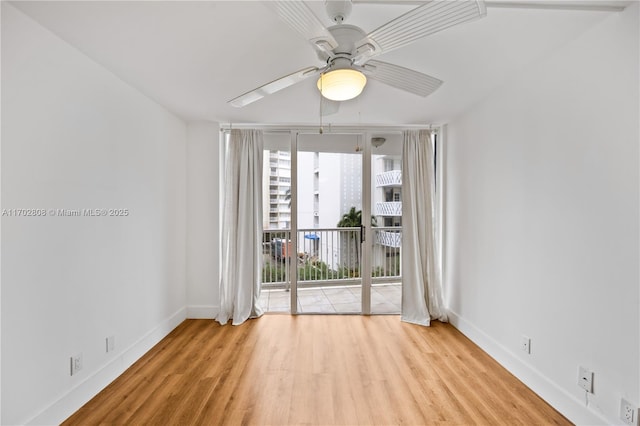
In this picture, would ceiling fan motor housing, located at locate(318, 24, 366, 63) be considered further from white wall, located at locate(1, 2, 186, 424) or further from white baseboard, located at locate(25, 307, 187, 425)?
white baseboard, located at locate(25, 307, 187, 425)

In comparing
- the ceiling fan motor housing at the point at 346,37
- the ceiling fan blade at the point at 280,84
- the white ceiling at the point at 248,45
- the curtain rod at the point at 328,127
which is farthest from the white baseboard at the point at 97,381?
the ceiling fan motor housing at the point at 346,37

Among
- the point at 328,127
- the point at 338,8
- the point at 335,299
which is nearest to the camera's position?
the point at 338,8

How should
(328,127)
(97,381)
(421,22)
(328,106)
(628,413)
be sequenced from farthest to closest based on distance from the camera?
(328,127)
(97,381)
(328,106)
(628,413)
(421,22)

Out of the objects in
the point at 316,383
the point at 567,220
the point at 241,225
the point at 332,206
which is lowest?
the point at 316,383

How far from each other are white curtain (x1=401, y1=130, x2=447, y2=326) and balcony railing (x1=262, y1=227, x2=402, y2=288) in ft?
0.91

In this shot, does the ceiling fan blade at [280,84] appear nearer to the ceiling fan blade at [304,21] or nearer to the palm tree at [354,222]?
the ceiling fan blade at [304,21]

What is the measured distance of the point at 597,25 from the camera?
165cm

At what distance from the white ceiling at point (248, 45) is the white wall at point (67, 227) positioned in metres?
0.24

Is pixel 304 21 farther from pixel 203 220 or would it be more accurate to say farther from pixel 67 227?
pixel 203 220

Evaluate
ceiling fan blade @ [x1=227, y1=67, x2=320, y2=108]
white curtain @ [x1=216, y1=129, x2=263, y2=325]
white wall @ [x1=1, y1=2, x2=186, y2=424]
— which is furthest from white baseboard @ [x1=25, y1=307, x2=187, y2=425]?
ceiling fan blade @ [x1=227, y1=67, x2=320, y2=108]

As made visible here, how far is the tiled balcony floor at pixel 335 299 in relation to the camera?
3.66 metres

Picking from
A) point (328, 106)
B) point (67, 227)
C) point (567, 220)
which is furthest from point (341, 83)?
point (67, 227)

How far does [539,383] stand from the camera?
2053 millimetres

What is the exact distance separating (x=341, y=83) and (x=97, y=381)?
8.37 feet
